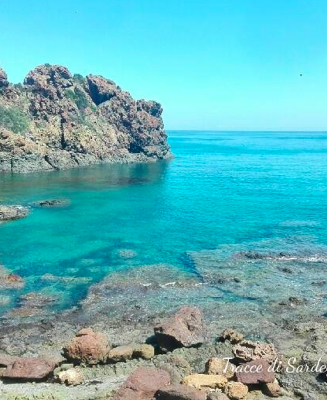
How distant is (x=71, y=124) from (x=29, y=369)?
12416 cm

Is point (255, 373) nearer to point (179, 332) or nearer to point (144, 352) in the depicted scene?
point (179, 332)

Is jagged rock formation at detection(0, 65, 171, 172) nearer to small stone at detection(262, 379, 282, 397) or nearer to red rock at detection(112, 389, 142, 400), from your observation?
red rock at detection(112, 389, 142, 400)

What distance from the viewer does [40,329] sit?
3222cm

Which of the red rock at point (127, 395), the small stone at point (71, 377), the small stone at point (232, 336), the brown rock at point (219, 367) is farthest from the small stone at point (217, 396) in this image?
the small stone at point (232, 336)

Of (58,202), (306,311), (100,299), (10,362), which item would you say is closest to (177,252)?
(100,299)

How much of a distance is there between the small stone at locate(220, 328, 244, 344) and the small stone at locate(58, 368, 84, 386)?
1075 centimetres

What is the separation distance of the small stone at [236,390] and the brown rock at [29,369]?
10.7 metres

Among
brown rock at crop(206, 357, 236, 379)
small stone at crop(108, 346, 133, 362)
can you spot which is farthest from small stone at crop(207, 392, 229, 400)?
small stone at crop(108, 346, 133, 362)

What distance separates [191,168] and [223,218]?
74.4 meters

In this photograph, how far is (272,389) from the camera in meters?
Answer: 22.3

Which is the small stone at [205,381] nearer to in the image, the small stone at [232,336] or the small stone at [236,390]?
the small stone at [236,390]

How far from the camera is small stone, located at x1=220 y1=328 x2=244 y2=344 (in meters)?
29.1

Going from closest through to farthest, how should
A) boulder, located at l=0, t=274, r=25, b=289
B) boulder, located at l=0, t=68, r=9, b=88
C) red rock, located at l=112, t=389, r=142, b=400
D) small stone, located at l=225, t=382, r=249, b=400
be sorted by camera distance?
red rock, located at l=112, t=389, r=142, b=400 → small stone, located at l=225, t=382, r=249, b=400 → boulder, located at l=0, t=274, r=25, b=289 → boulder, located at l=0, t=68, r=9, b=88

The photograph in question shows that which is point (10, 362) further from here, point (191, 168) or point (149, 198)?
point (191, 168)
